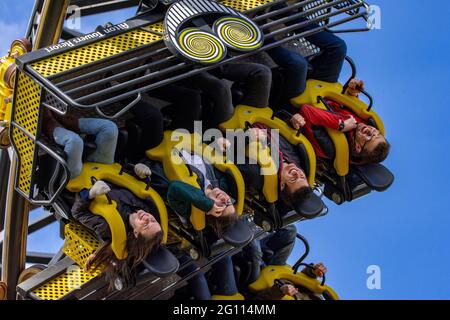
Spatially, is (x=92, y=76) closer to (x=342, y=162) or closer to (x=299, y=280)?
(x=342, y=162)

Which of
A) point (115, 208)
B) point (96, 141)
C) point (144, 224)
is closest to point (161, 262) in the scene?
point (144, 224)

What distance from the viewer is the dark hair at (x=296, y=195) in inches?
630

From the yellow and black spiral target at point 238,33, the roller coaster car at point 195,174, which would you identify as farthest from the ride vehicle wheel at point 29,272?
the yellow and black spiral target at point 238,33

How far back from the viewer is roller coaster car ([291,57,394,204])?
1656 centimetres

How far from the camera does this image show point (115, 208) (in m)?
15.0

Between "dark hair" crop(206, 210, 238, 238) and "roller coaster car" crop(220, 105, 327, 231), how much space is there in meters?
0.60

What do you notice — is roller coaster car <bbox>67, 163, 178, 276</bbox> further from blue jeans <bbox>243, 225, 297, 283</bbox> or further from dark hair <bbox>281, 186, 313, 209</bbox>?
blue jeans <bbox>243, 225, 297, 283</bbox>

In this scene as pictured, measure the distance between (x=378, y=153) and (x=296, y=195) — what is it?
3.31ft

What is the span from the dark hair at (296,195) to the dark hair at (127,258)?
143 centimetres

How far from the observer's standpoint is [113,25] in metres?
15.8

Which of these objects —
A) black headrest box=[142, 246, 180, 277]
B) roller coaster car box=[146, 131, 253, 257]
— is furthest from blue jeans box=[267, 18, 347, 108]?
black headrest box=[142, 246, 180, 277]

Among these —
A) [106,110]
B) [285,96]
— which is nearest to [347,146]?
[285,96]

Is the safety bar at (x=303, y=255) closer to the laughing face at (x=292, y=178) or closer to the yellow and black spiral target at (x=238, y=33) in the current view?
the laughing face at (x=292, y=178)
